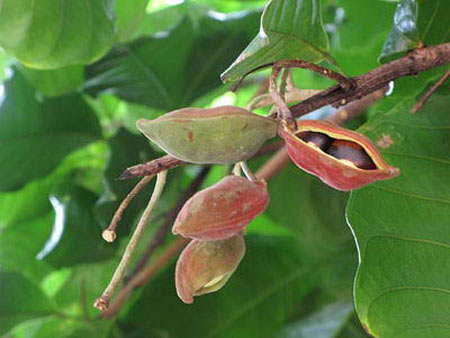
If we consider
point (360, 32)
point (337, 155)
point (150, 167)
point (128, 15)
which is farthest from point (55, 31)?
point (360, 32)

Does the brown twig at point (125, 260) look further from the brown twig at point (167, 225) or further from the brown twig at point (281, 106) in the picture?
the brown twig at point (167, 225)

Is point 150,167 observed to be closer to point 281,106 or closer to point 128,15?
point 281,106

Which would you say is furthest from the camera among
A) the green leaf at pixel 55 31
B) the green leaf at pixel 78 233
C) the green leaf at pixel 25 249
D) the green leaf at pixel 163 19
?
the green leaf at pixel 163 19

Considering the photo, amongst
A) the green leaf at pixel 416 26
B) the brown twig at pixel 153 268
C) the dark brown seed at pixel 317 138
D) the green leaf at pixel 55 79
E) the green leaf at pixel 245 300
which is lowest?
the green leaf at pixel 245 300

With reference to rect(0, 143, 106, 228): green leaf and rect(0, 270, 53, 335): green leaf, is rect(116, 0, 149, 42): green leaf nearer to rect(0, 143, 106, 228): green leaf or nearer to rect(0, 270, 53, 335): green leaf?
rect(0, 143, 106, 228): green leaf

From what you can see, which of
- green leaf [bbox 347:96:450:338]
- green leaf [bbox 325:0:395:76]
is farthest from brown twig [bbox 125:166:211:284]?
green leaf [bbox 347:96:450:338]

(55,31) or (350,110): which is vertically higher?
(55,31)

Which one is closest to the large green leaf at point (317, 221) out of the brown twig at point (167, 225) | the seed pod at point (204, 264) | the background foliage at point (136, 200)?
the background foliage at point (136, 200)
